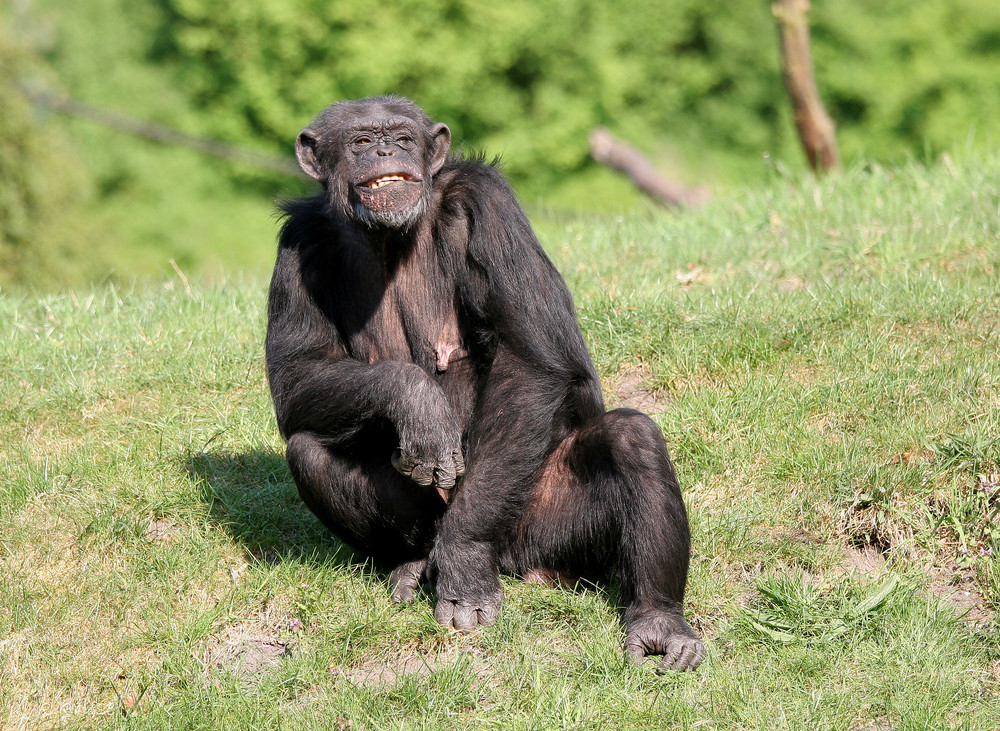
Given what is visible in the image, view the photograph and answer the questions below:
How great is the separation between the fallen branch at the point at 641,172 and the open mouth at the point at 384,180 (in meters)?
10.6

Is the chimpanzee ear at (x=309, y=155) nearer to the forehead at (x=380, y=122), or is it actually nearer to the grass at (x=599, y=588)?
the forehead at (x=380, y=122)

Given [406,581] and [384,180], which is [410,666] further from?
[384,180]

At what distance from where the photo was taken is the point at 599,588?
4727 millimetres

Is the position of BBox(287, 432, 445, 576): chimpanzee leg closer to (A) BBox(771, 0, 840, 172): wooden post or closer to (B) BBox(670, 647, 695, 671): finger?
(B) BBox(670, 647, 695, 671): finger

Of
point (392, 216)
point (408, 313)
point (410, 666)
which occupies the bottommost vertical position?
point (410, 666)

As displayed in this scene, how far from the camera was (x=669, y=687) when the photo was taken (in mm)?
4109

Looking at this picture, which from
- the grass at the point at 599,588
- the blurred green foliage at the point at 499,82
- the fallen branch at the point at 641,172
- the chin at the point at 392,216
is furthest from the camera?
the blurred green foliage at the point at 499,82

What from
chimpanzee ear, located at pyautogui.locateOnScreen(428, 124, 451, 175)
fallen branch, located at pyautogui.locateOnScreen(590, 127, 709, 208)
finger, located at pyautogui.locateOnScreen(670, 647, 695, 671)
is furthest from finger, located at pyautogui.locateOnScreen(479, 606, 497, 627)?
fallen branch, located at pyautogui.locateOnScreen(590, 127, 709, 208)

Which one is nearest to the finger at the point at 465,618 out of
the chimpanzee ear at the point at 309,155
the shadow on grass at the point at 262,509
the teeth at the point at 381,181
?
the shadow on grass at the point at 262,509

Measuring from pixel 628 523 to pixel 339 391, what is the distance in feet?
4.37

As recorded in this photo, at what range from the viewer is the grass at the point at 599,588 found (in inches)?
164

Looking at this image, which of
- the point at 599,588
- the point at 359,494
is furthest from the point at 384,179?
the point at 599,588

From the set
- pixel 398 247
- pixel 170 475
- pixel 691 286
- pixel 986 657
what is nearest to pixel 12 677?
pixel 170 475

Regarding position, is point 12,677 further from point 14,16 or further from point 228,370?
point 14,16
